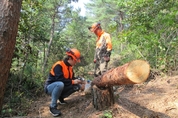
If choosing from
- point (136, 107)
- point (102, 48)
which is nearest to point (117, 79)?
point (136, 107)

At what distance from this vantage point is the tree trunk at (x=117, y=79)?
8.44ft

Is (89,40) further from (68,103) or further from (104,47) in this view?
(68,103)

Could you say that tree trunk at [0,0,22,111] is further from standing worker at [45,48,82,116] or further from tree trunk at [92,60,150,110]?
tree trunk at [92,60,150,110]

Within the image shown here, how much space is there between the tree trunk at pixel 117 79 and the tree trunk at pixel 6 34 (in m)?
1.87

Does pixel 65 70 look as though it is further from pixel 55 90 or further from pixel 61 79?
pixel 55 90

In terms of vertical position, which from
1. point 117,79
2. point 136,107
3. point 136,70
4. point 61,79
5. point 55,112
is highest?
point 136,70

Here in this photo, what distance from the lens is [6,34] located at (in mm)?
3637

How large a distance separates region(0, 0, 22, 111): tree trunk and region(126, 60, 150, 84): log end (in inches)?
97.2

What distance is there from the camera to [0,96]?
12.0 ft

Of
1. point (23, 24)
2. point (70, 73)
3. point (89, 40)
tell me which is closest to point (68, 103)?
point (70, 73)

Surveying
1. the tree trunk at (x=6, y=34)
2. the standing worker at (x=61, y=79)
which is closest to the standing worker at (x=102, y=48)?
the standing worker at (x=61, y=79)

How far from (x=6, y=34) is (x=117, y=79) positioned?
7.85 feet

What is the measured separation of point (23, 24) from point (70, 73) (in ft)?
8.55

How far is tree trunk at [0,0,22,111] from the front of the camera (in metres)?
3.58
